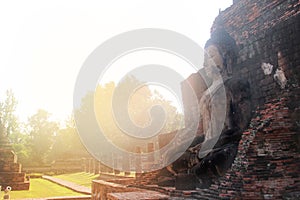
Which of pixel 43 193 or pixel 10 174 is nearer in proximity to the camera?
pixel 43 193

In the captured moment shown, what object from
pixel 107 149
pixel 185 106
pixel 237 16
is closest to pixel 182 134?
pixel 185 106

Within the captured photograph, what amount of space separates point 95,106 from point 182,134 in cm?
2964

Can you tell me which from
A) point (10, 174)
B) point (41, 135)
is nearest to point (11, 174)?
point (10, 174)

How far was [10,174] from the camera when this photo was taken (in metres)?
17.3

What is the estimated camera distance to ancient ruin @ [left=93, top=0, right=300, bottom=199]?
3844 millimetres

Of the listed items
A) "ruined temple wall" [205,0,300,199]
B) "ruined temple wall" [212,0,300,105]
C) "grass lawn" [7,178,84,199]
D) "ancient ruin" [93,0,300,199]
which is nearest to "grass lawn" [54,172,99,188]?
"grass lawn" [7,178,84,199]

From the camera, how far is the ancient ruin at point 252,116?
384cm

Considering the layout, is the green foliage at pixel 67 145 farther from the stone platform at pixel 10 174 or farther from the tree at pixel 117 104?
the stone platform at pixel 10 174

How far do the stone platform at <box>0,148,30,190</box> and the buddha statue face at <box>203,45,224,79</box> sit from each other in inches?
541

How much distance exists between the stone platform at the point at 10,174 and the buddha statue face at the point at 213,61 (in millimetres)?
13733

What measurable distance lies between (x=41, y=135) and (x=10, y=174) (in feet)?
104

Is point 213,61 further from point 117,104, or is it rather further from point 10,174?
point 117,104

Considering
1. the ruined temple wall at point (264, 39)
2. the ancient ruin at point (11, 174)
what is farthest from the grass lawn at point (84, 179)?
the ruined temple wall at point (264, 39)

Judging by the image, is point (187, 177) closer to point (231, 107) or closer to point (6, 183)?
point (231, 107)
